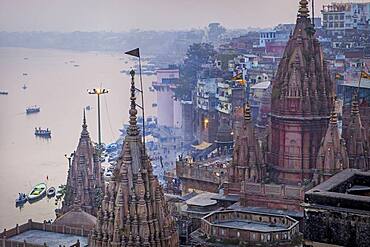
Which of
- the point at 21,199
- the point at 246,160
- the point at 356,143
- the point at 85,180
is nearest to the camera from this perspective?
the point at 246,160

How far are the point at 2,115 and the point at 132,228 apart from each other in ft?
134

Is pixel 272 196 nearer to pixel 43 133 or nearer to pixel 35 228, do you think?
pixel 35 228

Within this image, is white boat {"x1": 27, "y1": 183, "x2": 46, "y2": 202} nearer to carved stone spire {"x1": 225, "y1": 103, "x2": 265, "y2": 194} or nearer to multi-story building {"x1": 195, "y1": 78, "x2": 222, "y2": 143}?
multi-story building {"x1": 195, "y1": 78, "x2": 222, "y2": 143}

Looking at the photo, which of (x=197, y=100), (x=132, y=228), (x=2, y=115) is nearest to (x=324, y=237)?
(x=132, y=228)

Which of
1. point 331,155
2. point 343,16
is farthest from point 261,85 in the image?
point 331,155

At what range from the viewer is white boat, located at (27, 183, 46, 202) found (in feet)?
91.1

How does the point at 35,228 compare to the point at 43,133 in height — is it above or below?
above

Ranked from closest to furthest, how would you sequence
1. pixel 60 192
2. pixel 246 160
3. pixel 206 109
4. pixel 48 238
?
pixel 48 238 → pixel 246 160 → pixel 60 192 → pixel 206 109

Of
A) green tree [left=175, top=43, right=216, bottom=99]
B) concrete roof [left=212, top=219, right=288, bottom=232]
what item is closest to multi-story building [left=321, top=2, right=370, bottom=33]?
green tree [left=175, top=43, right=216, bottom=99]

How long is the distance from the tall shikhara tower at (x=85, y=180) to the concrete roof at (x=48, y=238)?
1775mm

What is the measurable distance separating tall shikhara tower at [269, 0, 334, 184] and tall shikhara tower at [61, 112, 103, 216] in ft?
11.9

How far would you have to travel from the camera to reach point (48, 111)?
49844 millimetres

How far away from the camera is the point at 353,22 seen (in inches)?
1457

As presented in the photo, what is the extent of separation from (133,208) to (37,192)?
65.5 feet
